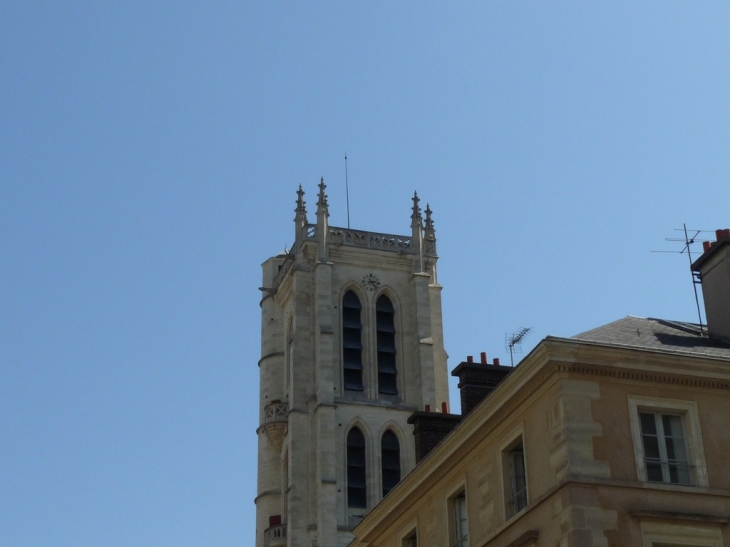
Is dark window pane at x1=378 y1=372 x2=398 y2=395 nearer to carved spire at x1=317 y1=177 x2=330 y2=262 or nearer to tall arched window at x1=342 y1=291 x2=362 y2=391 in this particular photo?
tall arched window at x1=342 y1=291 x2=362 y2=391

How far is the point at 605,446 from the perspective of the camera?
19.1 metres

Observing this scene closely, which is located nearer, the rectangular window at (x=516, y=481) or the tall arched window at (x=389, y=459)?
the rectangular window at (x=516, y=481)

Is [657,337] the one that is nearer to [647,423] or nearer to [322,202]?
[647,423]

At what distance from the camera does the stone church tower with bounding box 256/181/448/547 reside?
54.1 metres

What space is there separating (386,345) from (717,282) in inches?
1396

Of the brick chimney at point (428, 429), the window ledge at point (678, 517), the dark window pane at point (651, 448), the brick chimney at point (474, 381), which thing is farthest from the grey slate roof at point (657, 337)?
the brick chimney at point (428, 429)

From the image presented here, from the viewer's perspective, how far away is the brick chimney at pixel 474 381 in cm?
2498

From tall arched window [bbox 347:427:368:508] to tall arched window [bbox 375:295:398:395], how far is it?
262 centimetres

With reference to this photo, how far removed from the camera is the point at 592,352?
1952 centimetres

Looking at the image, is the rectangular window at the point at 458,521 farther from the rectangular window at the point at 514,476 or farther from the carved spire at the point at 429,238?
the carved spire at the point at 429,238

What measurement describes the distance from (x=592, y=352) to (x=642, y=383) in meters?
1.00

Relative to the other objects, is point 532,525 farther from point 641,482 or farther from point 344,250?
point 344,250

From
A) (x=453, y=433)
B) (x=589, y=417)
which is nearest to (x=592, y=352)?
(x=589, y=417)

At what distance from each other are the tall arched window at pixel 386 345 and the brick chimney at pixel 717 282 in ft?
111
